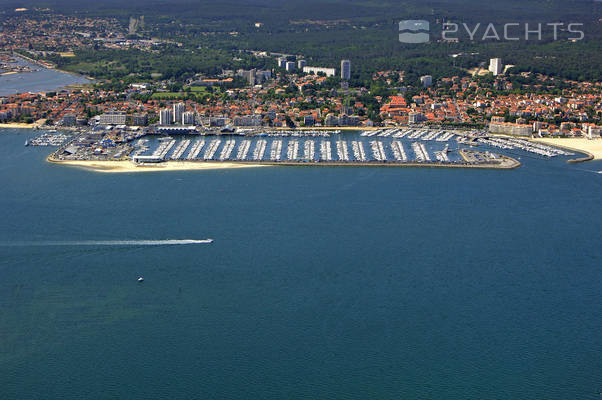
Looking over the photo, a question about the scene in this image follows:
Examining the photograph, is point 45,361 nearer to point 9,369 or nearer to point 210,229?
point 9,369

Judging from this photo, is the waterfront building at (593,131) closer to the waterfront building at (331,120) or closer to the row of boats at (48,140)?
the waterfront building at (331,120)

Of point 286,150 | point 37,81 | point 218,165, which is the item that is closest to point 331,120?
point 286,150

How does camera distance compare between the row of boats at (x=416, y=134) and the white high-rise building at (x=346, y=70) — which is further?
the white high-rise building at (x=346, y=70)

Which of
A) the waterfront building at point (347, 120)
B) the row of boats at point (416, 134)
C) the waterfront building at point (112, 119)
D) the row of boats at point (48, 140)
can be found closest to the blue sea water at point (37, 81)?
the waterfront building at point (112, 119)

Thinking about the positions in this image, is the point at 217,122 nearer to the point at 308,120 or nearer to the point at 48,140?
the point at 308,120

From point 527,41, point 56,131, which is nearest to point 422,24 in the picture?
point 527,41

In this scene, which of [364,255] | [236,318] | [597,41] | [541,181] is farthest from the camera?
[597,41]

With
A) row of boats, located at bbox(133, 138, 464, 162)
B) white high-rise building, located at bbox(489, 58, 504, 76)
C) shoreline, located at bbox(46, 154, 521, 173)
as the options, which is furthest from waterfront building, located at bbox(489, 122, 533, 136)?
white high-rise building, located at bbox(489, 58, 504, 76)
